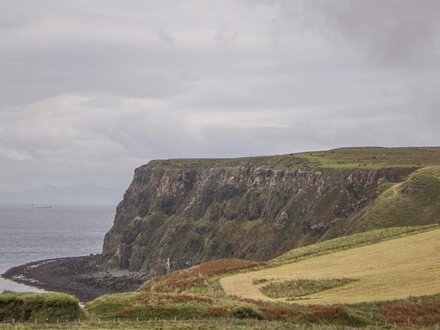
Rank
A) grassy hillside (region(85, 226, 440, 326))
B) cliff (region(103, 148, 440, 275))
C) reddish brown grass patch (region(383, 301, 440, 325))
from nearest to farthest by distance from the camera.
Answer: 1. reddish brown grass patch (region(383, 301, 440, 325))
2. grassy hillside (region(85, 226, 440, 326))
3. cliff (region(103, 148, 440, 275))

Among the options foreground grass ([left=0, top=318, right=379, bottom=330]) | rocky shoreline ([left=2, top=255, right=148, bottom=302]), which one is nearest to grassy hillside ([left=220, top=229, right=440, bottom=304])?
foreground grass ([left=0, top=318, right=379, bottom=330])

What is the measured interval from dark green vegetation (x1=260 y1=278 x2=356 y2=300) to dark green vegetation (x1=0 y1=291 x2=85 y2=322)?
2159cm

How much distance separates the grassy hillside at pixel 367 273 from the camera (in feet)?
189

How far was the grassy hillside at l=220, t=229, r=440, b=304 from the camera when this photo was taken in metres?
57.6

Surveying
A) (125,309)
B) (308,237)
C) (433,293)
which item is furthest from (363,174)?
(125,309)

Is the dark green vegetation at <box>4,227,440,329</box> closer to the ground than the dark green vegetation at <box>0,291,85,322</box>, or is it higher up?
closer to the ground

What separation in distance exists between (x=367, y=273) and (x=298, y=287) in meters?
8.16

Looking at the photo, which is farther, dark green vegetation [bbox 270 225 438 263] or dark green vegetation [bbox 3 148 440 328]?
dark green vegetation [bbox 270 225 438 263]

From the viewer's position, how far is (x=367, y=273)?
220 ft

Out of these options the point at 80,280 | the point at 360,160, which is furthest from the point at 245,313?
the point at 80,280

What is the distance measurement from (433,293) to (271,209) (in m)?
122

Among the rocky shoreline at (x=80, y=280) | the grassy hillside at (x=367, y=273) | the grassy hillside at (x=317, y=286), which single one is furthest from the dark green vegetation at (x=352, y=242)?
the rocky shoreline at (x=80, y=280)

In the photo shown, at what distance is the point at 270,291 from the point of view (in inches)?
2520

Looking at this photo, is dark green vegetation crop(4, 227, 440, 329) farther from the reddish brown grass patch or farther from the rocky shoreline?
the rocky shoreline
